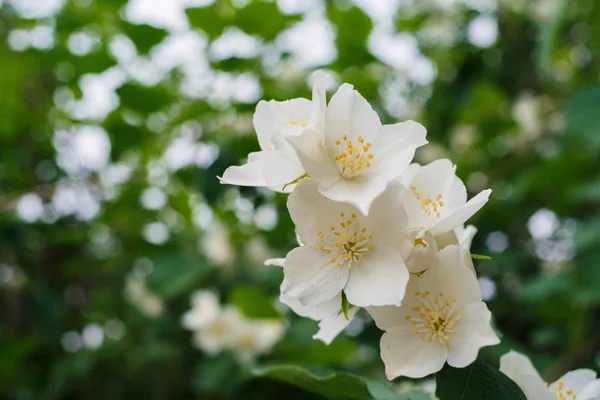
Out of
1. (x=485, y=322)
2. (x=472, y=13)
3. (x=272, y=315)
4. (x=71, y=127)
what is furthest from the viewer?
(x=472, y=13)

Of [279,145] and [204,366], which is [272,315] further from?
[279,145]

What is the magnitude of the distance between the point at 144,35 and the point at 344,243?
1611mm

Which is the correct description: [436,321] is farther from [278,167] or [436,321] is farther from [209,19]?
[209,19]

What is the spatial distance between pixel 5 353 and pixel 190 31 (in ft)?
3.95

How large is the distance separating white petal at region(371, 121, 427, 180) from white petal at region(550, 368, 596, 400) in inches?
13.9

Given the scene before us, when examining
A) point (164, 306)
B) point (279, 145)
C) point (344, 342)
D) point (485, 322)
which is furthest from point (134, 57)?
point (485, 322)

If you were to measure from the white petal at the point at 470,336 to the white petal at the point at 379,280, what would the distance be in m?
0.10

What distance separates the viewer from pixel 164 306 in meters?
2.51

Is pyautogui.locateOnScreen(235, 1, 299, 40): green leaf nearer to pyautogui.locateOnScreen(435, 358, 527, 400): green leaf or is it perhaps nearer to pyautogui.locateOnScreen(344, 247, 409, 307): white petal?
pyautogui.locateOnScreen(344, 247, 409, 307): white petal

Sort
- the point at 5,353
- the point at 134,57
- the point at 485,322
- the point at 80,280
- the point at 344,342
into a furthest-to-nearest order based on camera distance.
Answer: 1. the point at 80,280
2. the point at 134,57
3. the point at 5,353
4. the point at 344,342
5. the point at 485,322

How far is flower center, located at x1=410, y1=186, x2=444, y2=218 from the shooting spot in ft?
2.43

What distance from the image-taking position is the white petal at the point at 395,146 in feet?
2.32

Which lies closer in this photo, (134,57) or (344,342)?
(344,342)

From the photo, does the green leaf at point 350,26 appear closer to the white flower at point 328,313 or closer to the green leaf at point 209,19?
the green leaf at point 209,19
